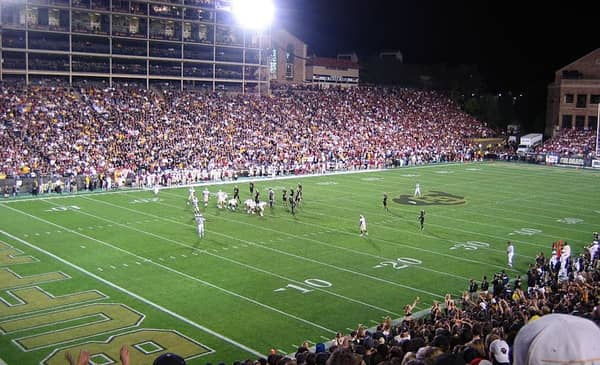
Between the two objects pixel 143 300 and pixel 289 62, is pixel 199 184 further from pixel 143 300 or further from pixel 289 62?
pixel 289 62

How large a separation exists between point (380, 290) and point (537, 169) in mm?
39253

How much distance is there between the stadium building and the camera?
48.8 meters

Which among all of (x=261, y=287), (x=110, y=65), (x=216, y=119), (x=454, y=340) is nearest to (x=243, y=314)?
(x=261, y=287)

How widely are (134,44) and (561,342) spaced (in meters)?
56.0

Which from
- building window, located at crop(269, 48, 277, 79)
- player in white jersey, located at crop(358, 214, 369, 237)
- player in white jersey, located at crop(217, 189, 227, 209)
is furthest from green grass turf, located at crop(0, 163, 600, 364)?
building window, located at crop(269, 48, 277, 79)

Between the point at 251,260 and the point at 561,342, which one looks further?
the point at 251,260

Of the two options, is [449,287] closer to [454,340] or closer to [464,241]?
[464,241]

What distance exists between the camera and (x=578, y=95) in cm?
6856

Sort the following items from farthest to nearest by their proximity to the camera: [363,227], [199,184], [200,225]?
1. [199,184]
2. [363,227]
3. [200,225]

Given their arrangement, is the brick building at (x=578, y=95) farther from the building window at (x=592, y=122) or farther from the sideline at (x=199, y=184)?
the sideline at (x=199, y=184)

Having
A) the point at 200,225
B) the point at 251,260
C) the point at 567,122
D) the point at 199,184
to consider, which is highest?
the point at 567,122

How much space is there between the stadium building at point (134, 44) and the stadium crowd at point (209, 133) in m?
2.61

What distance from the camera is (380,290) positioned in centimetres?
1783

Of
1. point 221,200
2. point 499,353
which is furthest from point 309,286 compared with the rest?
point 221,200
